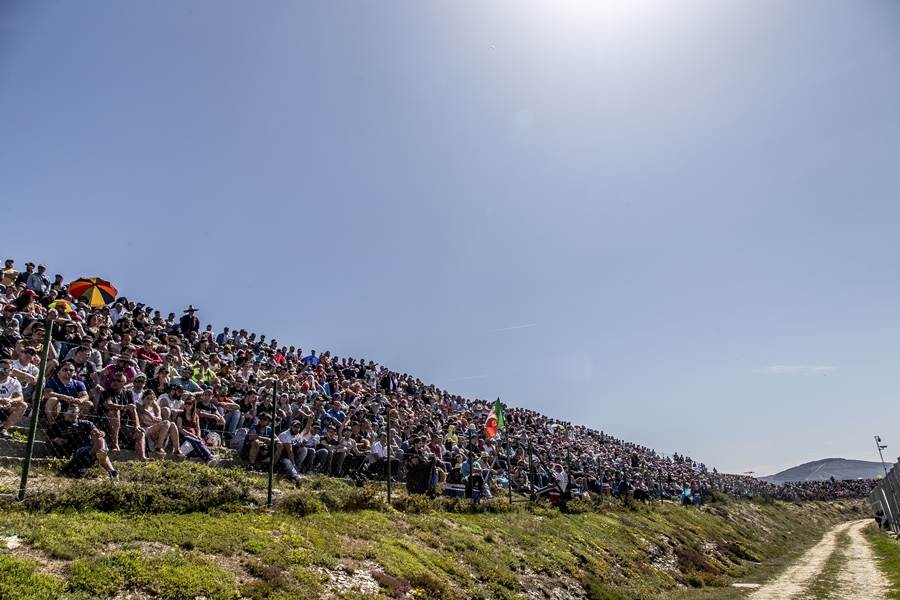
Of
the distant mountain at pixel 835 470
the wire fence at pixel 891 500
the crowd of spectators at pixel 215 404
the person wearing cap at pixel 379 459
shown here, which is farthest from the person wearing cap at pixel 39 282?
the distant mountain at pixel 835 470

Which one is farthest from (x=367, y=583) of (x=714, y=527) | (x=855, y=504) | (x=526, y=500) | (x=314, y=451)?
(x=855, y=504)

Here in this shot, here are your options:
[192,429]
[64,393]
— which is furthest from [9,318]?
[192,429]

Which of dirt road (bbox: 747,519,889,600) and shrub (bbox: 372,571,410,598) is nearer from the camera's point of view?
shrub (bbox: 372,571,410,598)

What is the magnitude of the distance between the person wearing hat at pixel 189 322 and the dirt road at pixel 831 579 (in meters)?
20.7

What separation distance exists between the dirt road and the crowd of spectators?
24.3 feet

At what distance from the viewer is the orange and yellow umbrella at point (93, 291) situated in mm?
17984

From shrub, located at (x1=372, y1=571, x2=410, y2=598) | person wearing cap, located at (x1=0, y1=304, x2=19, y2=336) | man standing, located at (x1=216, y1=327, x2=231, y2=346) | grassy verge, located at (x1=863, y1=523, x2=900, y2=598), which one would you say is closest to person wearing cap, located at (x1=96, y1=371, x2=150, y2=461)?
person wearing cap, located at (x1=0, y1=304, x2=19, y2=336)

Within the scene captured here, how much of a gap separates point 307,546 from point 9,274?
46.2ft

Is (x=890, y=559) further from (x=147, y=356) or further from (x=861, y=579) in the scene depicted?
(x=147, y=356)

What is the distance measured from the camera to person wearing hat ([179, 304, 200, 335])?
71.9 ft

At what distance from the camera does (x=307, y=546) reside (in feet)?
31.0

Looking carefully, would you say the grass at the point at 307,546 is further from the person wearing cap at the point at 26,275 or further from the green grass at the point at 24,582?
the person wearing cap at the point at 26,275

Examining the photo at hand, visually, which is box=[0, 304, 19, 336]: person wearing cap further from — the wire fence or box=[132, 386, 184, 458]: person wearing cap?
the wire fence

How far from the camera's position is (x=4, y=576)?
5.86m
